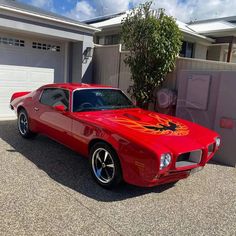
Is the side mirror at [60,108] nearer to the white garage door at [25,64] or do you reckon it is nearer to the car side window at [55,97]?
the car side window at [55,97]

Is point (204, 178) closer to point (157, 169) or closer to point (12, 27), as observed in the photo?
point (157, 169)

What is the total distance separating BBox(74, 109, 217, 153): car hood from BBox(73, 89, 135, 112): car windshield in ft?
0.64

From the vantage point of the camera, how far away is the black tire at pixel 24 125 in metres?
5.77

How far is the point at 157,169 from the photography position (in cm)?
306

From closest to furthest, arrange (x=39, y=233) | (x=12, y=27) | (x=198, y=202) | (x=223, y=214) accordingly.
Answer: (x=39, y=233) < (x=223, y=214) < (x=198, y=202) < (x=12, y=27)

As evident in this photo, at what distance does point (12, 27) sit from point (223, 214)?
23.0ft

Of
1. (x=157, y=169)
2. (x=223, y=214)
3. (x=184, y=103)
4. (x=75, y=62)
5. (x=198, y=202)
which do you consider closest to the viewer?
(x=157, y=169)

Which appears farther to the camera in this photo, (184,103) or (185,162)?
(184,103)

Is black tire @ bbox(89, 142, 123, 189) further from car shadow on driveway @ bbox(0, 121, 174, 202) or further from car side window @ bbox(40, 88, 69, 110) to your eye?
car side window @ bbox(40, 88, 69, 110)

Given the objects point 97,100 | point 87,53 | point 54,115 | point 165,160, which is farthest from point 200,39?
point 165,160

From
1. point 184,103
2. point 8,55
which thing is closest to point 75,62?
point 8,55

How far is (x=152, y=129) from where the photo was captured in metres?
3.73

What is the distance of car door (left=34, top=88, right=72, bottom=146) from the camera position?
443cm

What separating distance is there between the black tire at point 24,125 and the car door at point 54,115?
58 cm
